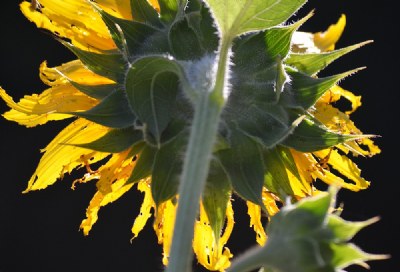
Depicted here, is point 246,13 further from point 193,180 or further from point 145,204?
point 145,204

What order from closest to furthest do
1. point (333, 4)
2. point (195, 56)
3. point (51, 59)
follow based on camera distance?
point (195, 56) → point (51, 59) → point (333, 4)

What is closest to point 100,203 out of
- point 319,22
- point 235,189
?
point 235,189

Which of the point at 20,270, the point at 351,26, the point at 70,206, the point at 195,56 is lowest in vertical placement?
the point at 20,270

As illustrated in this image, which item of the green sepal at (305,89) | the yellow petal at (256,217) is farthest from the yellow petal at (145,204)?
the green sepal at (305,89)

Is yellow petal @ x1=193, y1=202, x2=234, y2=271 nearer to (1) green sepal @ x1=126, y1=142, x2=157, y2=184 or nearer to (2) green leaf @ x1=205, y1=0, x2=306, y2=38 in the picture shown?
(1) green sepal @ x1=126, y1=142, x2=157, y2=184

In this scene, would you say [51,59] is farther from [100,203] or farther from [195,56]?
[195,56]

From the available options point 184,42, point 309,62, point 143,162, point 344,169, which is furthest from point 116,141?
point 344,169
